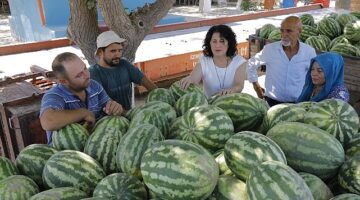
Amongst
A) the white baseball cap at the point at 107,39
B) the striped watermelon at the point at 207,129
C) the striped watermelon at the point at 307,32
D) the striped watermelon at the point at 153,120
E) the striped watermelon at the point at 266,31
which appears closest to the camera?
the striped watermelon at the point at 207,129

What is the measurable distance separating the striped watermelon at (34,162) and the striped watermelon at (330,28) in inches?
227

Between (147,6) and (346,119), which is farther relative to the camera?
(147,6)

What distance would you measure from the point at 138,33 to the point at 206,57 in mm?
953

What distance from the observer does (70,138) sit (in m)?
2.06

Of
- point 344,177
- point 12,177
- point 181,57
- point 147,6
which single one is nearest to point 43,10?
point 181,57

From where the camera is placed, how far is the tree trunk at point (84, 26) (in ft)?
12.9

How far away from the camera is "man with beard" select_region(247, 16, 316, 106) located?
4.34 metres

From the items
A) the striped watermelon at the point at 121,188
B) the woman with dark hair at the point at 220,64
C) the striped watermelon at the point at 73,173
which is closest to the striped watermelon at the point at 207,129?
the striped watermelon at the point at 121,188

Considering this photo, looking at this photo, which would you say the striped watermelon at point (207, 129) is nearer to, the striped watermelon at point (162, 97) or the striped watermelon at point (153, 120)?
the striped watermelon at point (153, 120)

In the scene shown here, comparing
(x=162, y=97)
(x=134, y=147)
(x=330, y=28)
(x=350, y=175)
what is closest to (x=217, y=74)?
(x=162, y=97)

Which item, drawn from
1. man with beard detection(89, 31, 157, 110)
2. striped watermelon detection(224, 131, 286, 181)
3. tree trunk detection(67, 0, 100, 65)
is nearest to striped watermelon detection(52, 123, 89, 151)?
striped watermelon detection(224, 131, 286, 181)

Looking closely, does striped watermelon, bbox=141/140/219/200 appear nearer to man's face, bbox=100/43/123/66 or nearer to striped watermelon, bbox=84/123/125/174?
striped watermelon, bbox=84/123/125/174

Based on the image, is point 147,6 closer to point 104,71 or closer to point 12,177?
point 104,71

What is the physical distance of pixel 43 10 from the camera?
1160 cm
